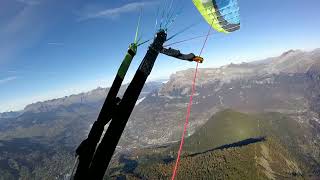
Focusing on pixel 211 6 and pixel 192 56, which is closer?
pixel 192 56

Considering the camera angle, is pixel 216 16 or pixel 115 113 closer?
pixel 115 113

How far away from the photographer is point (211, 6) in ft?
75.6

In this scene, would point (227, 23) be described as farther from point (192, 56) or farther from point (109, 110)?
point (109, 110)

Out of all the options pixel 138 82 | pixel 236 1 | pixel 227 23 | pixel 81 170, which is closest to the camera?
pixel 81 170

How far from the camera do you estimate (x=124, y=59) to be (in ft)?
44.9

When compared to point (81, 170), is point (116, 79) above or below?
above

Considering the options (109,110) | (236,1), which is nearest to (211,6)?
(236,1)

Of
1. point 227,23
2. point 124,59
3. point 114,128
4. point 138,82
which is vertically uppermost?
point 227,23

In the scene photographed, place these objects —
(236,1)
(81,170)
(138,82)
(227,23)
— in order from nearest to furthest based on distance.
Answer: (81,170)
(138,82)
(236,1)
(227,23)

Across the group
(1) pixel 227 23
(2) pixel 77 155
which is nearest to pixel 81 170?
(2) pixel 77 155

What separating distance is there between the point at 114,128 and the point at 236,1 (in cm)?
1093

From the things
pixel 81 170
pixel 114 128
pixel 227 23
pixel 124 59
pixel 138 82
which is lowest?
pixel 81 170

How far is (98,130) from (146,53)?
12.8 ft

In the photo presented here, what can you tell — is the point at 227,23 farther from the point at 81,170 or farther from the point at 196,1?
the point at 81,170
